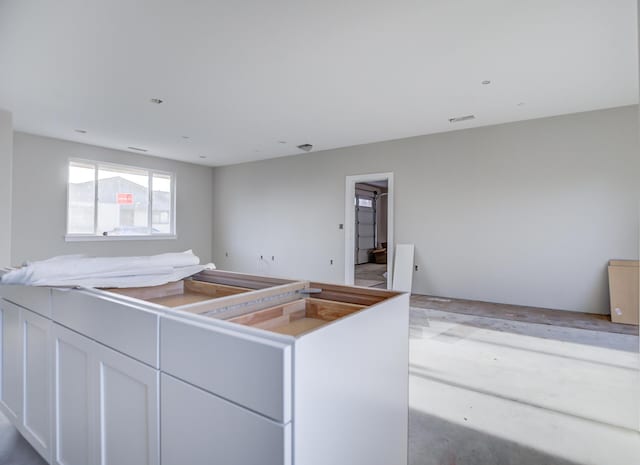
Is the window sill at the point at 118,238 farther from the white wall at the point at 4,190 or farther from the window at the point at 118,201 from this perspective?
the white wall at the point at 4,190

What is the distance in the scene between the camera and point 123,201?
23.3 ft

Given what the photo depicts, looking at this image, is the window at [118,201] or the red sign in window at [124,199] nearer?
the window at [118,201]

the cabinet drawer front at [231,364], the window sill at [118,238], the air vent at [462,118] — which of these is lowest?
the cabinet drawer front at [231,364]

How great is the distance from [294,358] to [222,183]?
329 inches

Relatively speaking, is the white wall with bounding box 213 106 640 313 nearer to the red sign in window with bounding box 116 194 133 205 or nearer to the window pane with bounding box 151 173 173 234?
the window pane with bounding box 151 173 173 234

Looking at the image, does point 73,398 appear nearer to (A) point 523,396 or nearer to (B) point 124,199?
(A) point 523,396

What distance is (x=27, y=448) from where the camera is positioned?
6.04ft

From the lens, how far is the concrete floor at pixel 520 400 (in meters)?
1.81

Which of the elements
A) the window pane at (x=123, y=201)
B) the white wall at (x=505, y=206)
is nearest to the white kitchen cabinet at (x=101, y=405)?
the white wall at (x=505, y=206)

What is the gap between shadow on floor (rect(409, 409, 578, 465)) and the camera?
5.73 ft

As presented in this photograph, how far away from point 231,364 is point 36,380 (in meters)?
1.46

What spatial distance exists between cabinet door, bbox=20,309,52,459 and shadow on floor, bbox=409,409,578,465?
5.90 feet

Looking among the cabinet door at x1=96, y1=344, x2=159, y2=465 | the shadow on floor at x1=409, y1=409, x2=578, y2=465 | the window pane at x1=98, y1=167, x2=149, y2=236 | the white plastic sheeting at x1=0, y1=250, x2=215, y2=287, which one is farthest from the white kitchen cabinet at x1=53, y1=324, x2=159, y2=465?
the window pane at x1=98, y1=167, x2=149, y2=236

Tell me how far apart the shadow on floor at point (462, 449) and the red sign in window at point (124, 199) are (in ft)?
23.3
